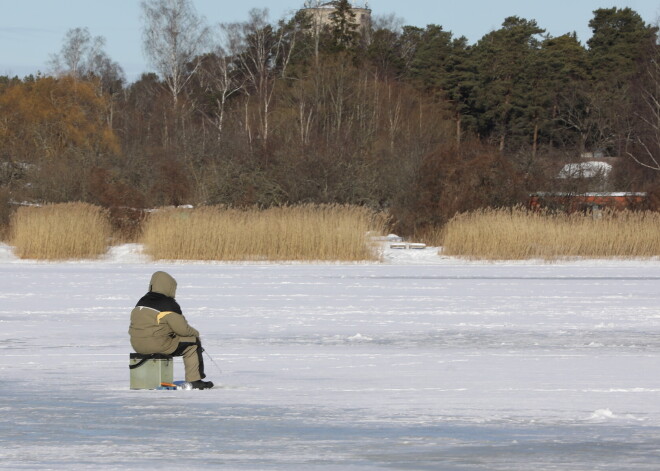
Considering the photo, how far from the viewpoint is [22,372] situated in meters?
10.3

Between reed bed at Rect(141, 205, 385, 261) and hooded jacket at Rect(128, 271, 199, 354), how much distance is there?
62.8 feet

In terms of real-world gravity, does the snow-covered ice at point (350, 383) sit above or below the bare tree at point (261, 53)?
below

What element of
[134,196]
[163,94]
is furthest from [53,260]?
[163,94]

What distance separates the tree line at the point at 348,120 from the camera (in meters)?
39.1

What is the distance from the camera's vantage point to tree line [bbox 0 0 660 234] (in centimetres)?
3906

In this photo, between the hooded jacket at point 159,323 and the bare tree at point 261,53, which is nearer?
the hooded jacket at point 159,323

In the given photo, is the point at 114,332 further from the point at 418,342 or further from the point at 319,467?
the point at 319,467

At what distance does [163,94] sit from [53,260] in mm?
44311

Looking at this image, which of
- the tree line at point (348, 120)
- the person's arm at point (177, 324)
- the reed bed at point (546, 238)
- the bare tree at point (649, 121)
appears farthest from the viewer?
the bare tree at point (649, 121)

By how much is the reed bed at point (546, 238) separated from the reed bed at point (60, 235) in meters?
8.68

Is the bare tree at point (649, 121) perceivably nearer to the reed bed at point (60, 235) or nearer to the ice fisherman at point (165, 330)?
the reed bed at point (60, 235)

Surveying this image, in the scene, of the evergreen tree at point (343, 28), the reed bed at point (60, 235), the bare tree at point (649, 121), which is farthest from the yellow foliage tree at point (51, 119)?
the bare tree at point (649, 121)

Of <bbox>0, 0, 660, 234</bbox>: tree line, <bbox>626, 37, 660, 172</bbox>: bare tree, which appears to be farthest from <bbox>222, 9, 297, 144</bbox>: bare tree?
<bbox>626, 37, 660, 172</bbox>: bare tree

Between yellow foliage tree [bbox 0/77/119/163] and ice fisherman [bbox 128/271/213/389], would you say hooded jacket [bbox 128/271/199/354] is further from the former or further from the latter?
yellow foliage tree [bbox 0/77/119/163]
